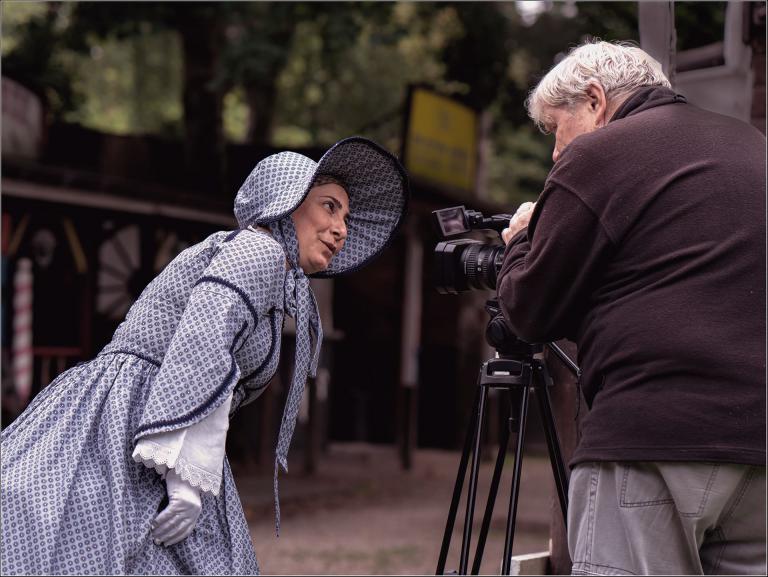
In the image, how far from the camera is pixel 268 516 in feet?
28.2

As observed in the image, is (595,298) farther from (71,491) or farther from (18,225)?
(18,225)

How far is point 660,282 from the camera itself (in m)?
2.25

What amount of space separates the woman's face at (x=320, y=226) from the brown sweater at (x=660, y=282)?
1.95 ft

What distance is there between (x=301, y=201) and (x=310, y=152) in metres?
7.22

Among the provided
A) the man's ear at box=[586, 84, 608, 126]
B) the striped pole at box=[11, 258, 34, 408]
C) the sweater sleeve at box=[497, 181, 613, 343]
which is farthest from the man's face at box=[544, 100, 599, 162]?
the striped pole at box=[11, 258, 34, 408]

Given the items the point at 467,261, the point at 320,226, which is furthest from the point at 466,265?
the point at 320,226

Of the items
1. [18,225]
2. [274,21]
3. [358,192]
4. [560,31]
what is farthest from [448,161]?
[358,192]

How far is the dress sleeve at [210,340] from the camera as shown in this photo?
235cm

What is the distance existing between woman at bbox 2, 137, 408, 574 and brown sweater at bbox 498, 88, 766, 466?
61 centimetres

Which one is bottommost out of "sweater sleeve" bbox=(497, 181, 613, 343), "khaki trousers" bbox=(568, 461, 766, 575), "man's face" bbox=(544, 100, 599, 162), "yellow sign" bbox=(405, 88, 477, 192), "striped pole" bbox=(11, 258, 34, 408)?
"striped pole" bbox=(11, 258, 34, 408)

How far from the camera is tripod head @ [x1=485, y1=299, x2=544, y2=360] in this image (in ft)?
9.80

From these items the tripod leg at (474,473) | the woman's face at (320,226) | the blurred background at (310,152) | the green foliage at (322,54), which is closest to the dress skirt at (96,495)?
the woman's face at (320,226)

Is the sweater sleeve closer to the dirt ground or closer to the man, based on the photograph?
the man

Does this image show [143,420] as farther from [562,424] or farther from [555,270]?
[562,424]
